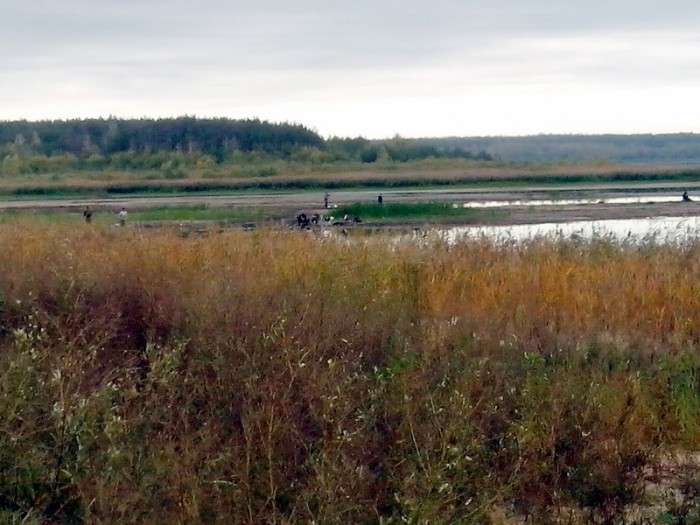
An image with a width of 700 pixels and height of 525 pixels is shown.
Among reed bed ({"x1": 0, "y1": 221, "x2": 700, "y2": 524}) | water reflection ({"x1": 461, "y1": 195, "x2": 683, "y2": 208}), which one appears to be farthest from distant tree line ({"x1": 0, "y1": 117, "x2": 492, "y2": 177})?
reed bed ({"x1": 0, "y1": 221, "x2": 700, "y2": 524})

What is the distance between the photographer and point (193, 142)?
88562mm

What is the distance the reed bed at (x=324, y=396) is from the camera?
6.01 meters

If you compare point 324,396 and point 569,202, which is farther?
point 569,202

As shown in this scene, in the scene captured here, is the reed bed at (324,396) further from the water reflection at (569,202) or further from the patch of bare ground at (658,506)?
the water reflection at (569,202)

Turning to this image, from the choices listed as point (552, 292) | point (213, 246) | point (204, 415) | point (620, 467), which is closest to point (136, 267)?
point (213, 246)

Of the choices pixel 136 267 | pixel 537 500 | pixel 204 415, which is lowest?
pixel 537 500

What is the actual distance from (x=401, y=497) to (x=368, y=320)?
3.05 metres

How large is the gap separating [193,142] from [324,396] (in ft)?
276

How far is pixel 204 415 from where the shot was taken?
696 centimetres

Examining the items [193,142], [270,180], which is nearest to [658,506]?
[270,180]

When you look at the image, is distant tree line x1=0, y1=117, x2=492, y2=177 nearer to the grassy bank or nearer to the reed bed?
the grassy bank

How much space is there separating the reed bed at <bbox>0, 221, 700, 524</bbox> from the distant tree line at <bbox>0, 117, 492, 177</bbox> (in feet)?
225

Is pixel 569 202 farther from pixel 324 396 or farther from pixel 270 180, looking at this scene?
pixel 324 396

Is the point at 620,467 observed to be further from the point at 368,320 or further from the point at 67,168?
the point at 67,168
